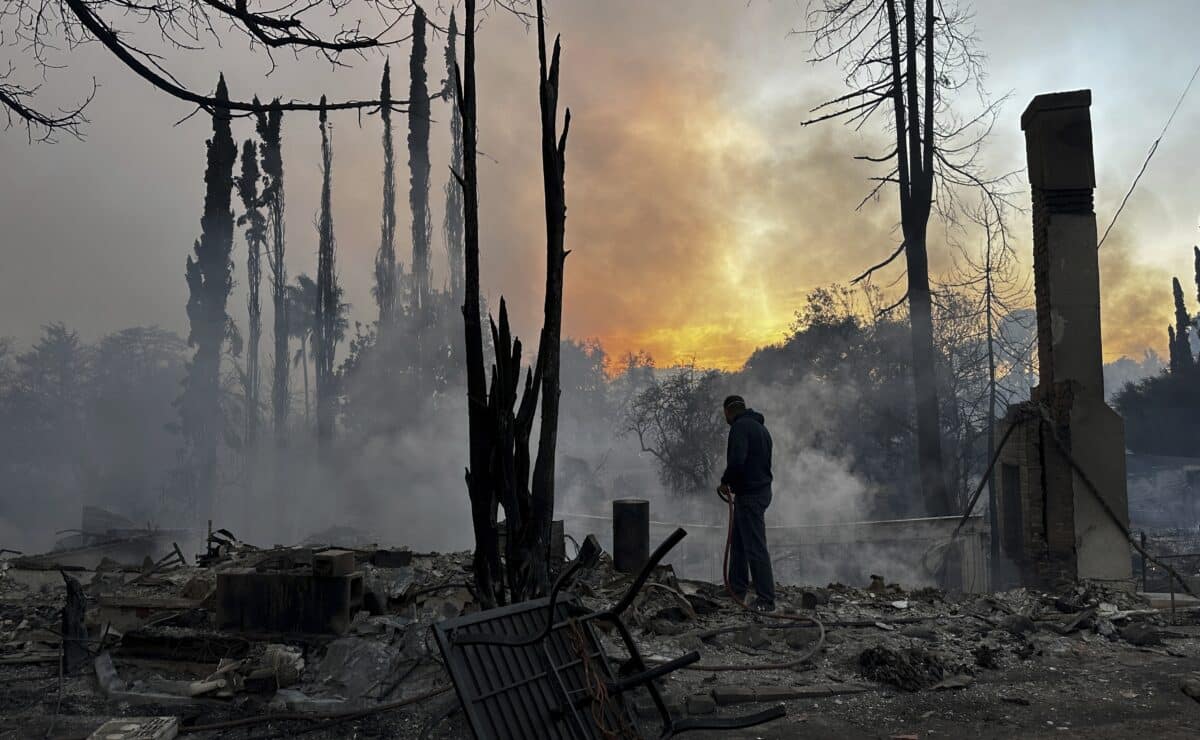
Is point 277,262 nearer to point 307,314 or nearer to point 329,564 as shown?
point 307,314

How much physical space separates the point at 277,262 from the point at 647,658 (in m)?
41.7

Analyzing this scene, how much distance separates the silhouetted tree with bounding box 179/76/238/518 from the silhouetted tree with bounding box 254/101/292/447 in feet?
9.50

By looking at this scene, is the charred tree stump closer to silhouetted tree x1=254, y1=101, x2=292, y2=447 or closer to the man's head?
the man's head

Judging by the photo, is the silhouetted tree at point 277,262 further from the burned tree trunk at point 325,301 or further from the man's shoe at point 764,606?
the man's shoe at point 764,606

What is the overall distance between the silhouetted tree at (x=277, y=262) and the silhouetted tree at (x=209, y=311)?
2896 millimetres

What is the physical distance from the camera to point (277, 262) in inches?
1629

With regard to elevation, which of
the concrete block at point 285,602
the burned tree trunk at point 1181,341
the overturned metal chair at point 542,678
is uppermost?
the burned tree trunk at point 1181,341

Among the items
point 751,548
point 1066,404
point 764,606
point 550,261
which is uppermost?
point 550,261

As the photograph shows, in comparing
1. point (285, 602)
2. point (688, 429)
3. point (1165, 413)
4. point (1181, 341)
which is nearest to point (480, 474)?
point (285, 602)

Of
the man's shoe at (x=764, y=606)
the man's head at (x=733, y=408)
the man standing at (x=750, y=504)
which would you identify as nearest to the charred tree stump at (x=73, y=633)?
the man standing at (x=750, y=504)

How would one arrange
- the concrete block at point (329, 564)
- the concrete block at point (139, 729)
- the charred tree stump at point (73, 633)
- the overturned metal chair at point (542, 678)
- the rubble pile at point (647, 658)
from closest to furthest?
the overturned metal chair at point (542, 678) < the concrete block at point (139, 729) < the rubble pile at point (647, 658) < the charred tree stump at point (73, 633) < the concrete block at point (329, 564)

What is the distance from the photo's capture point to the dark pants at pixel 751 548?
23.2 feet

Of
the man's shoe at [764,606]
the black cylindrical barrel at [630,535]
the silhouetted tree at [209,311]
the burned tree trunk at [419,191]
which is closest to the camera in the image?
the man's shoe at [764,606]

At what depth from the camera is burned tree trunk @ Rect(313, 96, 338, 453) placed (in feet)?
133
